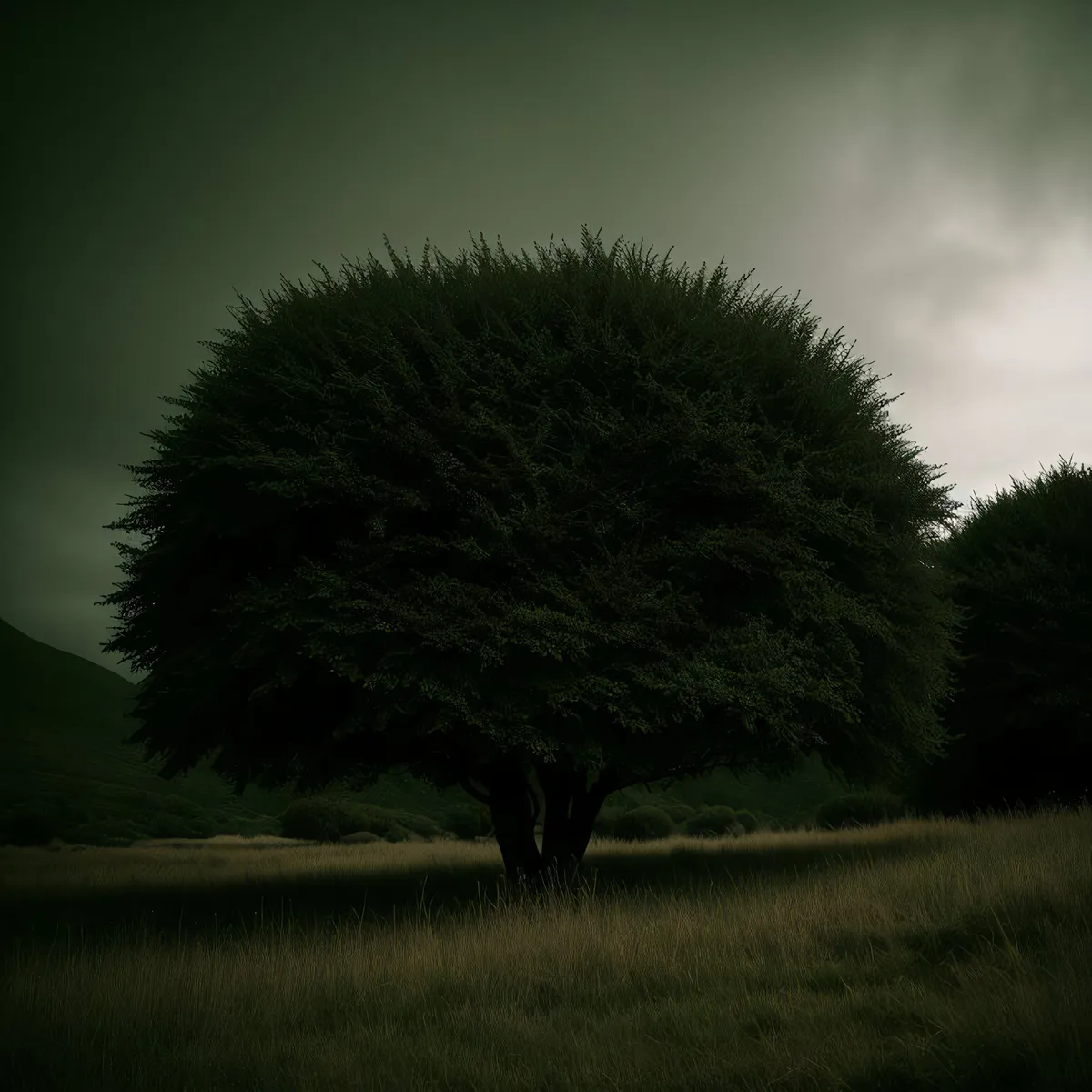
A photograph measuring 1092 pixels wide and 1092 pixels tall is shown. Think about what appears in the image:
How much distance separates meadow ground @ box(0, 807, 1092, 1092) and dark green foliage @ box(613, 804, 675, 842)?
66.0 ft

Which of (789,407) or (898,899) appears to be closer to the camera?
(898,899)

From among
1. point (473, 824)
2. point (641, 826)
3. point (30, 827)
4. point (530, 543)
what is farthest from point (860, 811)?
point (30, 827)

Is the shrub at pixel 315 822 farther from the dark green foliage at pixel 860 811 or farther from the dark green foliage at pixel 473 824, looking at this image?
the dark green foliage at pixel 860 811

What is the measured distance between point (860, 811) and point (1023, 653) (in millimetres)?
12464

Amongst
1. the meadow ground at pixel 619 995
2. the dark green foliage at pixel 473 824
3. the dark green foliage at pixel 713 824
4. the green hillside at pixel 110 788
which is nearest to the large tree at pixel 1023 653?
the green hillside at pixel 110 788

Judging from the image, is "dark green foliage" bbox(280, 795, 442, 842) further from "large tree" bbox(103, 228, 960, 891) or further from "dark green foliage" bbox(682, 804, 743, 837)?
"large tree" bbox(103, 228, 960, 891)

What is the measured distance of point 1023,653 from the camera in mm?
21422

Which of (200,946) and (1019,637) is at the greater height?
(1019,637)

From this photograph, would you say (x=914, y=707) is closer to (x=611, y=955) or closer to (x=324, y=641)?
(x=611, y=955)

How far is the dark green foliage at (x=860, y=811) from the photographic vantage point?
99.0 feet

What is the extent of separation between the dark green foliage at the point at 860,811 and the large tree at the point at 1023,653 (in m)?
5.60

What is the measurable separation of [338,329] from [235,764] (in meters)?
7.65

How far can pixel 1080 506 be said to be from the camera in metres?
22.3

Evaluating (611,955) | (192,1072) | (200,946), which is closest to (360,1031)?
(192,1072)
